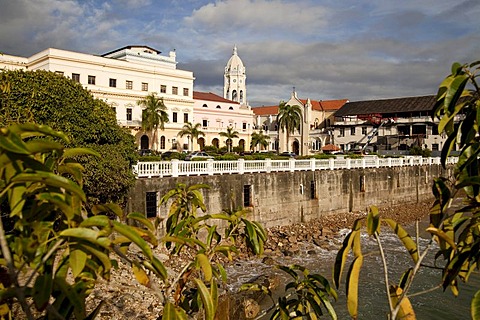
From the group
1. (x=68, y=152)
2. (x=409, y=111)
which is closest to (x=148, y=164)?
(x=68, y=152)

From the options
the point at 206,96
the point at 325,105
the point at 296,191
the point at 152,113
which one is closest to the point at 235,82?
the point at 325,105

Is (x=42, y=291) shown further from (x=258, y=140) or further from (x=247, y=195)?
(x=258, y=140)

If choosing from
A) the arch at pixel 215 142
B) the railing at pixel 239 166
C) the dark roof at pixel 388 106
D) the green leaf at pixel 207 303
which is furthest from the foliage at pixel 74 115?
the dark roof at pixel 388 106

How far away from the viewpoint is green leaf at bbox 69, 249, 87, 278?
2051 mm

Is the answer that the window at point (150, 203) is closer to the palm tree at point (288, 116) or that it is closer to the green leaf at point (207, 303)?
the green leaf at point (207, 303)

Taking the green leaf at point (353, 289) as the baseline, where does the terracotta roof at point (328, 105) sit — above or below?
above

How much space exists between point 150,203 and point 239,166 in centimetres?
633

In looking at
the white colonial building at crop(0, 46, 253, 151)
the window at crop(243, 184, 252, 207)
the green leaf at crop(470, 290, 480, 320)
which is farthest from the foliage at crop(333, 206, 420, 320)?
the white colonial building at crop(0, 46, 253, 151)

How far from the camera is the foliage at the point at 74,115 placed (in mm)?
14727

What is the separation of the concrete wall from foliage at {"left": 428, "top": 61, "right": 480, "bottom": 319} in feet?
53.1

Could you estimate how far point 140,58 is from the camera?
4831 cm

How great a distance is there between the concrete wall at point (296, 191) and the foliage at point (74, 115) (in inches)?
91.3

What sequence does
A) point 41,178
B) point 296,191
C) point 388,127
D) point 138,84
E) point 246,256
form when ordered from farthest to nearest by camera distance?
point 388,127 < point 138,84 < point 296,191 < point 246,256 < point 41,178

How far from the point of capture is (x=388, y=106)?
225 feet
